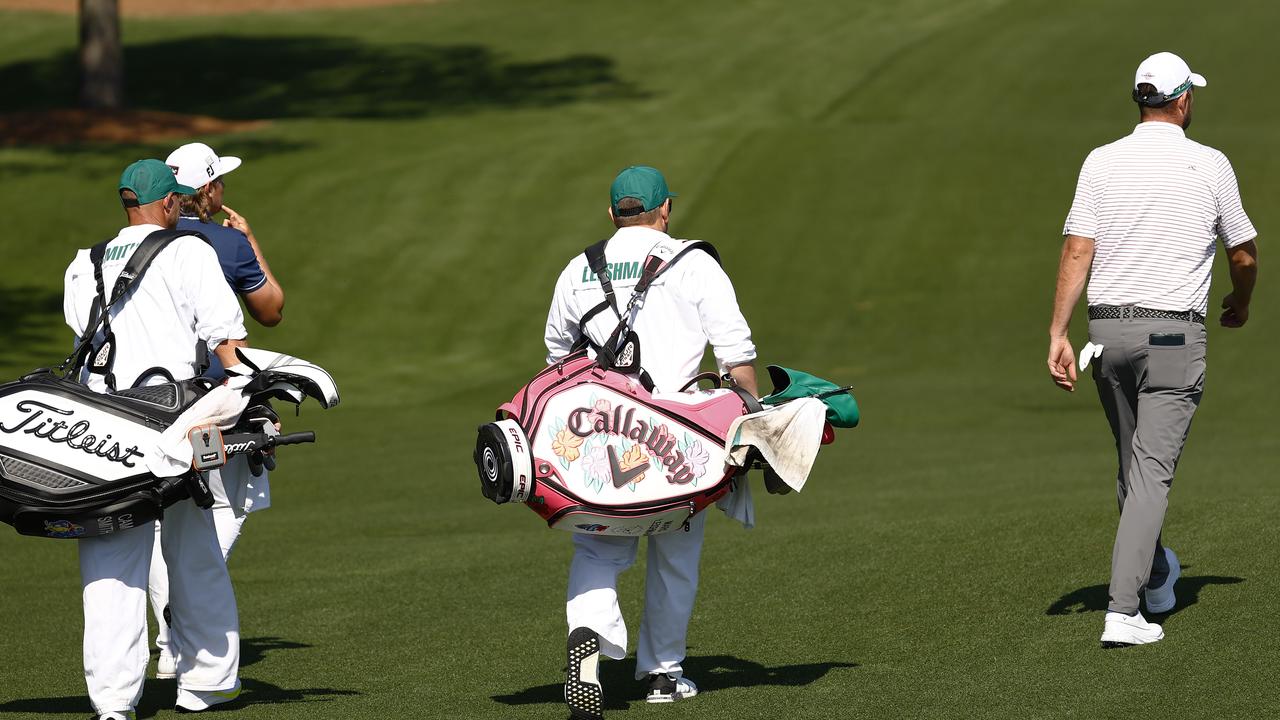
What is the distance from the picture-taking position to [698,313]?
6562 mm

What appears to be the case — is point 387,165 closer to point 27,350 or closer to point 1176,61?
point 27,350

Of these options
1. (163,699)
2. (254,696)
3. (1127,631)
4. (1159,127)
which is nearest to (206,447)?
(254,696)

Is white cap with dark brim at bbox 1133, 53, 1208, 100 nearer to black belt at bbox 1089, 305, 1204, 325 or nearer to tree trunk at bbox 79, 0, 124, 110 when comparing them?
black belt at bbox 1089, 305, 1204, 325

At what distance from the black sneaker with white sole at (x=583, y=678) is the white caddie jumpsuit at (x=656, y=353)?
0.15m

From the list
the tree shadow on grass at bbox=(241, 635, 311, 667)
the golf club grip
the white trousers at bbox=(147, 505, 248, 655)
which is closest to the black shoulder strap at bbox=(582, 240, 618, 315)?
the golf club grip

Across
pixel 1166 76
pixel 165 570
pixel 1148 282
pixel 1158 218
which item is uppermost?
pixel 1166 76

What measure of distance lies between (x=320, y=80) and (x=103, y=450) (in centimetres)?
3248

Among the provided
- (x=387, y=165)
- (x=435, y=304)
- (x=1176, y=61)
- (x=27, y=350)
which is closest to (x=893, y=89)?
(x=387, y=165)

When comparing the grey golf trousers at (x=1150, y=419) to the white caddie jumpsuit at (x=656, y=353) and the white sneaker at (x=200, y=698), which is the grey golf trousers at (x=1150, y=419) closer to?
the white caddie jumpsuit at (x=656, y=353)

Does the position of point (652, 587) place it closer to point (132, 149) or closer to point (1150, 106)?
point (1150, 106)

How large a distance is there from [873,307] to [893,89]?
12.0 m

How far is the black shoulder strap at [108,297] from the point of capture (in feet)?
21.1

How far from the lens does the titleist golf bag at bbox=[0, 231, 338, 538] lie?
19.9ft

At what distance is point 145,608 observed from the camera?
6477 millimetres
